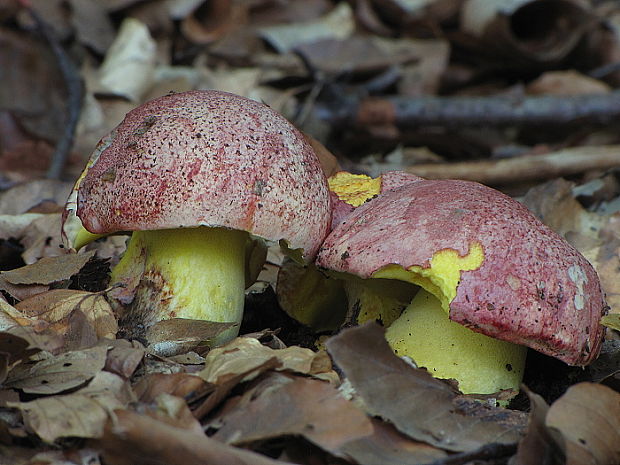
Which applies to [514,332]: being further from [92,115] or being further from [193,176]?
[92,115]

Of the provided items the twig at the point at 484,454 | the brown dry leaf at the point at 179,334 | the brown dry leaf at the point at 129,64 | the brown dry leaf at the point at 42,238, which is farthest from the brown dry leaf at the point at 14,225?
the brown dry leaf at the point at 129,64

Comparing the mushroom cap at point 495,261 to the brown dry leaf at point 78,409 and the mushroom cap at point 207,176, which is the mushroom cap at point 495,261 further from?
the brown dry leaf at point 78,409

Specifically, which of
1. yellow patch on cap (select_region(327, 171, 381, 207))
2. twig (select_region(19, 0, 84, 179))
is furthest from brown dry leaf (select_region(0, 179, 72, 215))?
yellow patch on cap (select_region(327, 171, 381, 207))

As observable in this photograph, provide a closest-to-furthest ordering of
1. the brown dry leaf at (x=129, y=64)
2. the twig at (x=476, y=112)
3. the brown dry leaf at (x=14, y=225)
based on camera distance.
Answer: the brown dry leaf at (x=14, y=225), the brown dry leaf at (x=129, y=64), the twig at (x=476, y=112)

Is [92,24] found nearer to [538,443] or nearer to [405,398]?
[405,398]

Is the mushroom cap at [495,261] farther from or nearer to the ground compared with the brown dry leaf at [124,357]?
farther from the ground

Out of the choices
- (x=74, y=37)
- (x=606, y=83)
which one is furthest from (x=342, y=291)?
(x=606, y=83)
